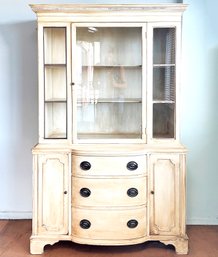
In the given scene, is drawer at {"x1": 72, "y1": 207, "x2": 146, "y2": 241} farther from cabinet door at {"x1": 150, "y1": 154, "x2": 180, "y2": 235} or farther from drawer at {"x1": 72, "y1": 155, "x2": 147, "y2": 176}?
drawer at {"x1": 72, "y1": 155, "x2": 147, "y2": 176}

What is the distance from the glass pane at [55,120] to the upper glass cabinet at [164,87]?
74 cm

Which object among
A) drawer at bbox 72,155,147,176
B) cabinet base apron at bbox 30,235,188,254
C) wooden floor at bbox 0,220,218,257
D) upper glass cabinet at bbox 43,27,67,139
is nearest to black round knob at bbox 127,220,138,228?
cabinet base apron at bbox 30,235,188,254

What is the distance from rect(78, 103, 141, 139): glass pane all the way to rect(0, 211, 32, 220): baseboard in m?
1.10

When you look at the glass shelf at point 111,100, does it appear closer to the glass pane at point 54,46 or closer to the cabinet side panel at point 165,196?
the glass pane at point 54,46

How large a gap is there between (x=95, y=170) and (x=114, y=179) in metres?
0.16

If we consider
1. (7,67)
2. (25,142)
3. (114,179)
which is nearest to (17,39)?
(7,67)

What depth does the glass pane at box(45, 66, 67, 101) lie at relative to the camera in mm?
3131

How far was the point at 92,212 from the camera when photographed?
9.78 ft

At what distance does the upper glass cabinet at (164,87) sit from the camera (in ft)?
10.2

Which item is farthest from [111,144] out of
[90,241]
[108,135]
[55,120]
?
[90,241]

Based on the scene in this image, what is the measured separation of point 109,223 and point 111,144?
62 cm

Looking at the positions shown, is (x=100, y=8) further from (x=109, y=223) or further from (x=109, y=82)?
(x=109, y=223)

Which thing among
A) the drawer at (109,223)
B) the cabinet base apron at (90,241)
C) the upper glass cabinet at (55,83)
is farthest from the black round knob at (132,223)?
the upper glass cabinet at (55,83)

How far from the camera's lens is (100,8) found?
9.83 feet
